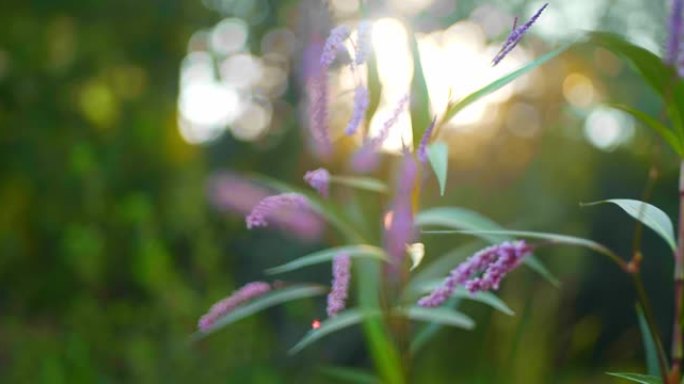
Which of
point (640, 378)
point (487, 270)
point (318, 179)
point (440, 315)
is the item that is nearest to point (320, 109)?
point (318, 179)

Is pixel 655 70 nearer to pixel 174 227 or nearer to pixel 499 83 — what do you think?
pixel 499 83

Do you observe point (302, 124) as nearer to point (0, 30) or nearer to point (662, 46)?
point (0, 30)

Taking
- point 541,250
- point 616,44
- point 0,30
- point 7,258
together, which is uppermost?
point 616,44

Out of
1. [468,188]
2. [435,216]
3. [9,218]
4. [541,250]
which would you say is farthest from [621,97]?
[435,216]

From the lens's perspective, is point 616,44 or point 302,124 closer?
point 616,44

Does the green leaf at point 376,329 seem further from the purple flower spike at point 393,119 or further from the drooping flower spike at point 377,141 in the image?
the purple flower spike at point 393,119

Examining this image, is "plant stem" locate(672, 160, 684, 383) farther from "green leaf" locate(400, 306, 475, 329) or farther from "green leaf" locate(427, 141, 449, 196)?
"green leaf" locate(400, 306, 475, 329)
